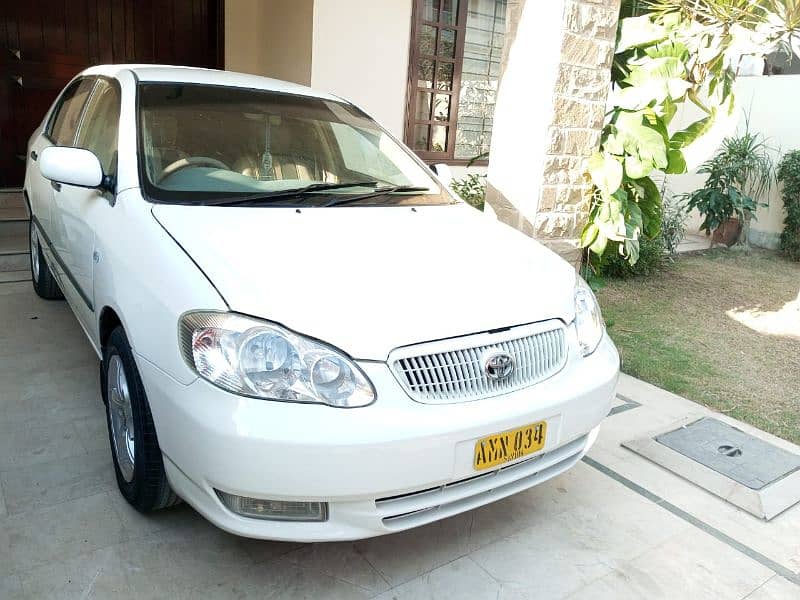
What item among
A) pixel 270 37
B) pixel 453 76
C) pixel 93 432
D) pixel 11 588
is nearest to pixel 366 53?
pixel 270 37

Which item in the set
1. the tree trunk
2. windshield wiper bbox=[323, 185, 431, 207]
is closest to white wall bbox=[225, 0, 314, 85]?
windshield wiper bbox=[323, 185, 431, 207]

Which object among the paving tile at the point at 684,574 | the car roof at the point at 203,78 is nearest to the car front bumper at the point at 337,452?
the paving tile at the point at 684,574

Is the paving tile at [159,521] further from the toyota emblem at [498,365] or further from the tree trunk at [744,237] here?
the tree trunk at [744,237]

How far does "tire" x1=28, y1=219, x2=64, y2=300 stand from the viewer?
13.8 feet

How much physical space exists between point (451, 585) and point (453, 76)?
20.1 ft

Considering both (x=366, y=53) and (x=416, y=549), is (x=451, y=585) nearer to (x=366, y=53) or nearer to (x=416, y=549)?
(x=416, y=549)

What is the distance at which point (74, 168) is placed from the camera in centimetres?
241

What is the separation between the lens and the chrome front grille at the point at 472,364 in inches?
70.4

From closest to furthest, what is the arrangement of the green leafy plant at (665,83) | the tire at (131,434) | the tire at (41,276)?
the tire at (131,434) → the tire at (41,276) → the green leafy plant at (665,83)

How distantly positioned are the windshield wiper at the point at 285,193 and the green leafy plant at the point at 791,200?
6.76 meters

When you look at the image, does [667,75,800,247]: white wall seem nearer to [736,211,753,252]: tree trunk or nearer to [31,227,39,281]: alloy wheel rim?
[736,211,753,252]: tree trunk

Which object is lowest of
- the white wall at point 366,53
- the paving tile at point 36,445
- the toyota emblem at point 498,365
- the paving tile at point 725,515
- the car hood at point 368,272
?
the paving tile at point 725,515

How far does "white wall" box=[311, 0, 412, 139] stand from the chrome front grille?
14.6ft

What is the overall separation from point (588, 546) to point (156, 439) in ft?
4.86
